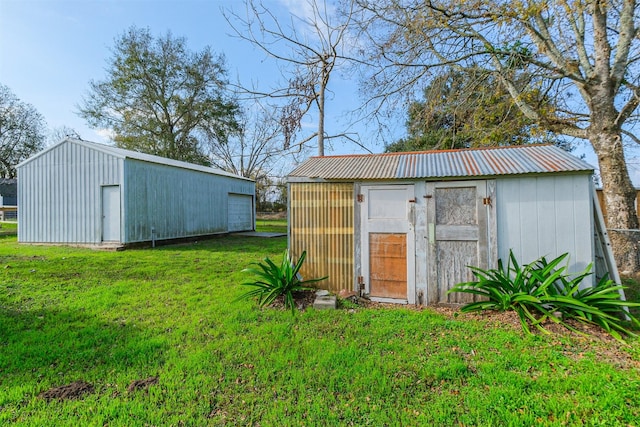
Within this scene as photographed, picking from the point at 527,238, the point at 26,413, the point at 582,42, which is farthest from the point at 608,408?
the point at 582,42

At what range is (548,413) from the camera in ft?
6.53

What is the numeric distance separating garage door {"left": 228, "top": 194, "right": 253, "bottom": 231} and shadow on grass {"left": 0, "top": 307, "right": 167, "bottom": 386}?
1055 cm

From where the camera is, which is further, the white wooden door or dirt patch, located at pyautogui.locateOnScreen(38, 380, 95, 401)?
the white wooden door

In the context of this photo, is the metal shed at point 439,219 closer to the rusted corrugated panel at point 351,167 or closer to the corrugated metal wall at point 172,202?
the rusted corrugated panel at point 351,167

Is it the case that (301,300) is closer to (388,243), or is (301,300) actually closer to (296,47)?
(388,243)

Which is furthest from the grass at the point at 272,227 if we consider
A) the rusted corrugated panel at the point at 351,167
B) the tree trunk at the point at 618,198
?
the tree trunk at the point at 618,198

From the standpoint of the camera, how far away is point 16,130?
81.7ft

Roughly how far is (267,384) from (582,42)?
338 inches

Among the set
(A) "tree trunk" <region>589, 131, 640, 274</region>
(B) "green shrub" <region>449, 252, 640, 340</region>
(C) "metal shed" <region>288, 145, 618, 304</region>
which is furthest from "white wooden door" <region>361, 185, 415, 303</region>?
(A) "tree trunk" <region>589, 131, 640, 274</region>

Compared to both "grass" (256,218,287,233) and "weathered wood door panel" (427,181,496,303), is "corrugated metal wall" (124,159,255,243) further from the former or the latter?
"weathered wood door panel" (427,181,496,303)

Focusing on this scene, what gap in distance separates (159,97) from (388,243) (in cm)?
2105

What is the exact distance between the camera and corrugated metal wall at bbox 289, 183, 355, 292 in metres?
4.63

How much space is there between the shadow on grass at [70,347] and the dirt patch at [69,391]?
0.12 meters

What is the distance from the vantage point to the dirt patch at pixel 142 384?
7.51 feet
